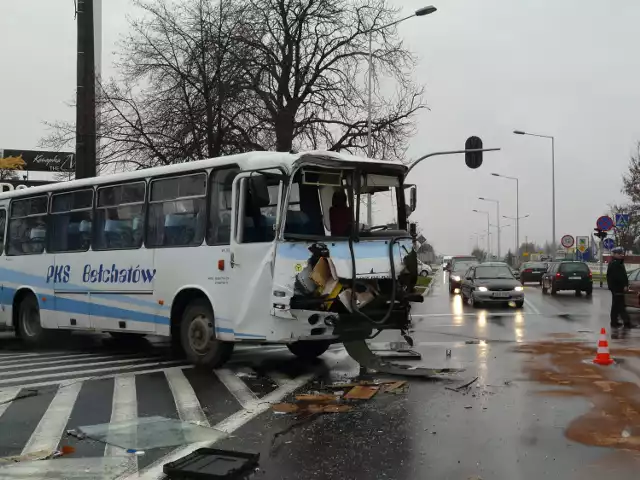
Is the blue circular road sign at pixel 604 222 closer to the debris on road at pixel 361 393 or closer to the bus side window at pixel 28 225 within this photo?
the bus side window at pixel 28 225

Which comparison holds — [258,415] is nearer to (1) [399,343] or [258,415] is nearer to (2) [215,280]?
(2) [215,280]

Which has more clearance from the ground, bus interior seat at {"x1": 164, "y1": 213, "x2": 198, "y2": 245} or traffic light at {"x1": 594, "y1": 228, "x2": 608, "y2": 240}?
traffic light at {"x1": 594, "y1": 228, "x2": 608, "y2": 240}

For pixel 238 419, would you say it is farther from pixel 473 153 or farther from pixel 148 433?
pixel 473 153

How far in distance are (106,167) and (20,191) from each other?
34.0ft

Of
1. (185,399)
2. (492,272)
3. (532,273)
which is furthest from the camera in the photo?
(532,273)

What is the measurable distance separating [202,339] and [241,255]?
5.25 ft

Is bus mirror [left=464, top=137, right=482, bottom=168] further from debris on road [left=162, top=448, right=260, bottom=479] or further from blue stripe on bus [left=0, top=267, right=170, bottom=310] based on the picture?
debris on road [left=162, top=448, right=260, bottom=479]

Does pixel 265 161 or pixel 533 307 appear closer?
pixel 265 161

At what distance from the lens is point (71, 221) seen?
40.8ft

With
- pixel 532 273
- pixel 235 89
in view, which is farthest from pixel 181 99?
pixel 532 273

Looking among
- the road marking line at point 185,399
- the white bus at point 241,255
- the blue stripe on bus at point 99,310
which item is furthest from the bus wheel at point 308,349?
the road marking line at point 185,399

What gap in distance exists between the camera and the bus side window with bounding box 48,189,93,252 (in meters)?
12.1

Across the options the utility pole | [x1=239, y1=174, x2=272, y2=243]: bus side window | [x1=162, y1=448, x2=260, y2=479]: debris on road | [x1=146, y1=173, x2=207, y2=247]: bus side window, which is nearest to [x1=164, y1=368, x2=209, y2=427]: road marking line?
[x1=162, y1=448, x2=260, y2=479]: debris on road

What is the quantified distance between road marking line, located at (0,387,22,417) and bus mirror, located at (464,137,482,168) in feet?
63.6
